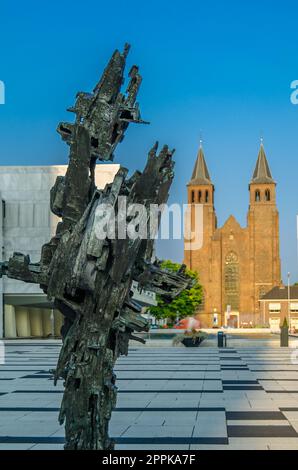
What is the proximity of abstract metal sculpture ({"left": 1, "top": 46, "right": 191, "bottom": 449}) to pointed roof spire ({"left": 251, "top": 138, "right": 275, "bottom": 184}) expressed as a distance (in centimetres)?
11141

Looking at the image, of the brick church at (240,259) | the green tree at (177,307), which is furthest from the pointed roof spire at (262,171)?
the green tree at (177,307)

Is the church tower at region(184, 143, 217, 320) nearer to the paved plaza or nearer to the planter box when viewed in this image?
the planter box

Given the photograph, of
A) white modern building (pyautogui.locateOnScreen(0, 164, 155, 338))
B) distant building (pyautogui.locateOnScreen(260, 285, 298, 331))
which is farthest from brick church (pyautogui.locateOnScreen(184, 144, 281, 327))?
white modern building (pyautogui.locateOnScreen(0, 164, 155, 338))

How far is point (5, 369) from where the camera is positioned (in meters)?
22.0

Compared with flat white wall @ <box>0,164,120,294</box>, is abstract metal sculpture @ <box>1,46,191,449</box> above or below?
below

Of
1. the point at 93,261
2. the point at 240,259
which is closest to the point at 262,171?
the point at 240,259

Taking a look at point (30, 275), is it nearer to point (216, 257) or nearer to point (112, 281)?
point (112, 281)

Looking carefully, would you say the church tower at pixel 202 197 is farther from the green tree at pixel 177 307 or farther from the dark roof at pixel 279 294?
the green tree at pixel 177 307

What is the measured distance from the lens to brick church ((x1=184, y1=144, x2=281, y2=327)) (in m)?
112

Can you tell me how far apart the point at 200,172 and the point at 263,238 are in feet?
57.6

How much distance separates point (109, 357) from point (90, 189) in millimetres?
1688

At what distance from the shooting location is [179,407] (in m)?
12.7

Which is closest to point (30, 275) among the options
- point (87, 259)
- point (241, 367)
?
point (87, 259)

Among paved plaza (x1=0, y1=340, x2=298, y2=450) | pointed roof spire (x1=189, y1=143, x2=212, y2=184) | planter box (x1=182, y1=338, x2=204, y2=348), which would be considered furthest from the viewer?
pointed roof spire (x1=189, y1=143, x2=212, y2=184)
